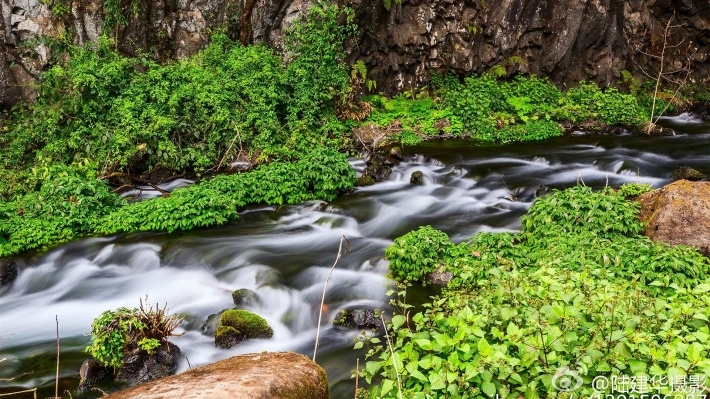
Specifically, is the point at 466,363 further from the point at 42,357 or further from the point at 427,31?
the point at 427,31

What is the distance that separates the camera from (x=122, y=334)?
6293mm

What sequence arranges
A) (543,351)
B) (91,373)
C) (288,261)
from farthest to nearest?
(288,261), (91,373), (543,351)

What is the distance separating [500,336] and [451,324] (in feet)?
1.22

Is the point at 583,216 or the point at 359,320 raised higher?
the point at 583,216

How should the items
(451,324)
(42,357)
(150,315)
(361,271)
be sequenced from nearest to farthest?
(451,324) < (150,315) < (42,357) < (361,271)

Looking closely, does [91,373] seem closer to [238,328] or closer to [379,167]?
[238,328]

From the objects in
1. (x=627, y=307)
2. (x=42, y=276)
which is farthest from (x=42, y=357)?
(x=627, y=307)

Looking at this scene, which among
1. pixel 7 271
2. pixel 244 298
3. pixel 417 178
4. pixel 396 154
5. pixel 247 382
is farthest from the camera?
pixel 396 154

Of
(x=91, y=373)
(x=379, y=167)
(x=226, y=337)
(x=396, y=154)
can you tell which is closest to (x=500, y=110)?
(x=396, y=154)

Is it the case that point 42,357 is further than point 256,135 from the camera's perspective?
No

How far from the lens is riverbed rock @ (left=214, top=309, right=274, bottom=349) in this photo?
701cm

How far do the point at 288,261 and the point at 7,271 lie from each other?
4490 mm

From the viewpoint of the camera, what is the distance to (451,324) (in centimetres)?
395

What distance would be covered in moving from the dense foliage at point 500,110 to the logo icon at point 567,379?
39.5 feet
